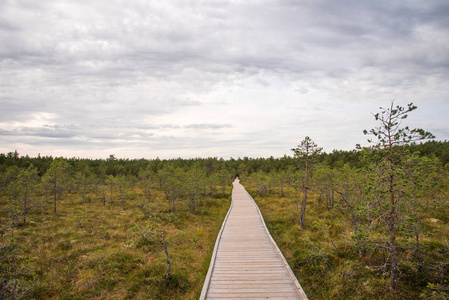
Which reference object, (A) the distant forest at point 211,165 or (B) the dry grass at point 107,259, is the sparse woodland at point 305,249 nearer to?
(B) the dry grass at point 107,259

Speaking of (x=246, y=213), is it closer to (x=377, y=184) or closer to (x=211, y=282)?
(x=211, y=282)

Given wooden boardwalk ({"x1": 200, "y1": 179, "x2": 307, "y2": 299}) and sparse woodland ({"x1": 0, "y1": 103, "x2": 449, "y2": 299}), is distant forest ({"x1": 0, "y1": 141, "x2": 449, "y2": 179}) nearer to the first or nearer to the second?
sparse woodland ({"x1": 0, "y1": 103, "x2": 449, "y2": 299})

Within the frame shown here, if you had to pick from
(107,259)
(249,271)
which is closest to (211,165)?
(107,259)

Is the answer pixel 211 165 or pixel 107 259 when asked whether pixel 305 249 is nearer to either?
pixel 107 259

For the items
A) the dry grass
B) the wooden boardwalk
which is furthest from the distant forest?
the wooden boardwalk

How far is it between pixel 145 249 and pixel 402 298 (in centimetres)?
1381

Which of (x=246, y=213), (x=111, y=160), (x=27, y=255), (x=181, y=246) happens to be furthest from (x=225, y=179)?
(x=111, y=160)

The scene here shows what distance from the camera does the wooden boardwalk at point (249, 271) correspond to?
717cm

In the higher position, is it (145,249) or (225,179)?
(225,179)

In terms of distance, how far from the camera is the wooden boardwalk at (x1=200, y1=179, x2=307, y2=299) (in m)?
7.17

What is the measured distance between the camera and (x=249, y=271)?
869 cm

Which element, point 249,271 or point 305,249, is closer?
point 249,271

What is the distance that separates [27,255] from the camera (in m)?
13.5

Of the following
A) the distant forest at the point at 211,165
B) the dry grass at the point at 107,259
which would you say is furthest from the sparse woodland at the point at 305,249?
the distant forest at the point at 211,165
